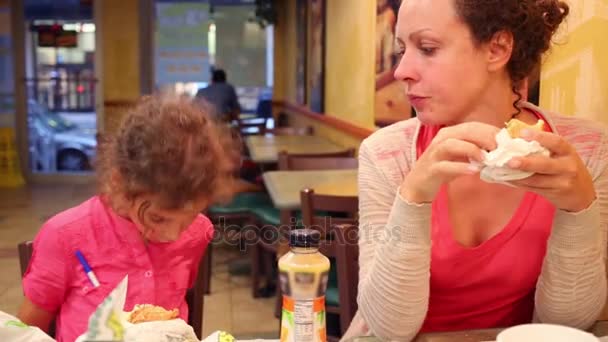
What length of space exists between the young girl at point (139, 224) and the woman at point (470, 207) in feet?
1.17

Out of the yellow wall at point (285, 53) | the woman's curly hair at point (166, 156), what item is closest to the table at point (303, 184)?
the woman's curly hair at point (166, 156)

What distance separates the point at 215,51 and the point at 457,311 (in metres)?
9.78

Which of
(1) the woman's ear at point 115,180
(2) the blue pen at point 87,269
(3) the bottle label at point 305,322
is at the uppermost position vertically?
(1) the woman's ear at point 115,180

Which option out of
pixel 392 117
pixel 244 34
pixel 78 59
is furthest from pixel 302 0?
pixel 392 117

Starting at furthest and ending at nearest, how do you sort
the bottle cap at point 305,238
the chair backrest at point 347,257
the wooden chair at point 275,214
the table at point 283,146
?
1. the table at point 283,146
2. the wooden chair at point 275,214
3. the chair backrest at point 347,257
4. the bottle cap at point 305,238

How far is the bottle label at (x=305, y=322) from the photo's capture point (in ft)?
3.35

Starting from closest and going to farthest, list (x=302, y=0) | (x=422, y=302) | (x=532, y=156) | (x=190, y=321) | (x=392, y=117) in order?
1. (x=532, y=156)
2. (x=422, y=302)
3. (x=190, y=321)
4. (x=392, y=117)
5. (x=302, y=0)

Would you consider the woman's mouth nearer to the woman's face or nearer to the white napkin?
the woman's face

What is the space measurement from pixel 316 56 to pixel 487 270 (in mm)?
6012

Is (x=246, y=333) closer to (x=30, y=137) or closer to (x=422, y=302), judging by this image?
(x=422, y=302)

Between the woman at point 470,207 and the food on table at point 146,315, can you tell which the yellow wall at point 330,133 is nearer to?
the woman at point 470,207

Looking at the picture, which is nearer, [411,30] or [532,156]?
[532,156]

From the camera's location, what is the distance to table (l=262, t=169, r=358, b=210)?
3299mm

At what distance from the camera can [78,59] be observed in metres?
9.88
